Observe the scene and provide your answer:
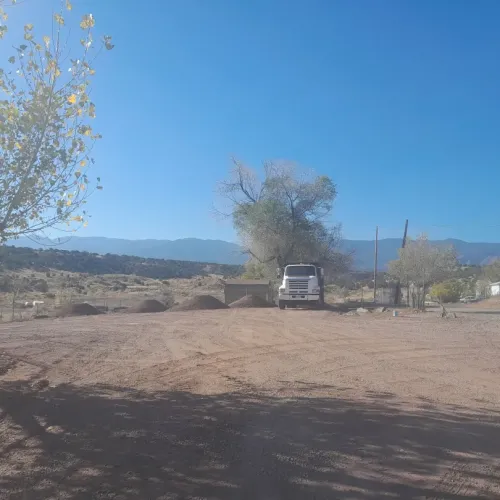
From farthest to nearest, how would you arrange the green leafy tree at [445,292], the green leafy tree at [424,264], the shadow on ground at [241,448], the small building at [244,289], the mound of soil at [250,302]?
1. the green leafy tree at [445,292]
2. the green leafy tree at [424,264]
3. the small building at [244,289]
4. the mound of soil at [250,302]
5. the shadow on ground at [241,448]

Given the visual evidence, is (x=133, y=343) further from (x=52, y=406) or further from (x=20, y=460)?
(x=20, y=460)

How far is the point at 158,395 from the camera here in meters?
9.26

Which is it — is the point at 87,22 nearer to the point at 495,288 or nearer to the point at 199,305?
the point at 199,305

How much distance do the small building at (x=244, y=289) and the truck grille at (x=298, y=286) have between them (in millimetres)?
9583

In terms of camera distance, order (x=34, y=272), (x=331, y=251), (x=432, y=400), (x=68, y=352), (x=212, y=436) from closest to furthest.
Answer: (x=212, y=436)
(x=432, y=400)
(x=68, y=352)
(x=331, y=251)
(x=34, y=272)

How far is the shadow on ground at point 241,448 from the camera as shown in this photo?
539cm

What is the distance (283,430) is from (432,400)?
3173 mm

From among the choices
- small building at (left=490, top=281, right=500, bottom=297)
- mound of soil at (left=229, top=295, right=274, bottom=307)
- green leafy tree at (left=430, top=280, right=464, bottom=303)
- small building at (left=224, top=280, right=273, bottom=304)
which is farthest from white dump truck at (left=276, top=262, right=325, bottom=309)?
small building at (left=490, top=281, right=500, bottom=297)

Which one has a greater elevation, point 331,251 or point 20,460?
point 331,251

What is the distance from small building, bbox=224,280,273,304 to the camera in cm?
4216

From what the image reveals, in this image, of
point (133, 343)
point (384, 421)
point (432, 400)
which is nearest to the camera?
point (384, 421)

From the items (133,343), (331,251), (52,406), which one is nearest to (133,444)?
(52,406)

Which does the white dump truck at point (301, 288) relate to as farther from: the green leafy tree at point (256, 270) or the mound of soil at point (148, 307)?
the green leafy tree at point (256, 270)

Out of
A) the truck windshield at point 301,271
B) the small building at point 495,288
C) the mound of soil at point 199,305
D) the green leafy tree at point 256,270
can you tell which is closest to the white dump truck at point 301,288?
the truck windshield at point 301,271
